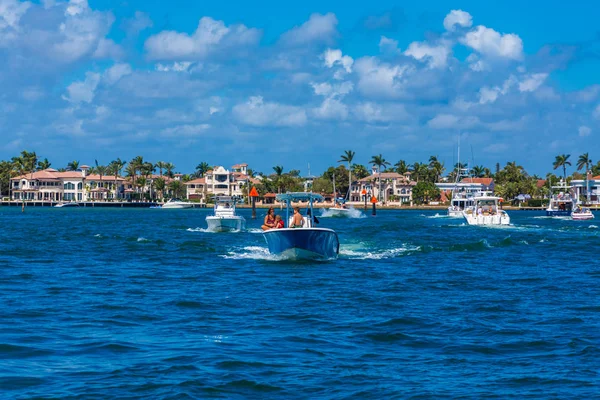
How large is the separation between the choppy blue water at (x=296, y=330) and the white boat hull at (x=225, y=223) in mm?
28081

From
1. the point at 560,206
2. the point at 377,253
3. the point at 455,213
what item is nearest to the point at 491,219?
the point at 455,213

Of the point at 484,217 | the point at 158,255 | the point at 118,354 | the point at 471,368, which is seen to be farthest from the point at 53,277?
the point at 484,217

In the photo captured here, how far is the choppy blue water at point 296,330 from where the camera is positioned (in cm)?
1380

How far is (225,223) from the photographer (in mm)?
64125

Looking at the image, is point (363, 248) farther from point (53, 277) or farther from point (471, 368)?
point (471, 368)

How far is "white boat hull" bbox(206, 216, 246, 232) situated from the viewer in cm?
6380

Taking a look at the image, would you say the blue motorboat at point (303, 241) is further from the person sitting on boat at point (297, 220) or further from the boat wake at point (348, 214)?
the boat wake at point (348, 214)

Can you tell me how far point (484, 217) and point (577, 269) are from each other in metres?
44.7

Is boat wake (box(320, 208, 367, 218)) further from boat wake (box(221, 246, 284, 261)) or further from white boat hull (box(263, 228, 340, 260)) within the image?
white boat hull (box(263, 228, 340, 260))

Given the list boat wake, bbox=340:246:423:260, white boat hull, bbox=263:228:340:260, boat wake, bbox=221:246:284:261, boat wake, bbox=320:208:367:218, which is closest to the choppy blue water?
white boat hull, bbox=263:228:340:260

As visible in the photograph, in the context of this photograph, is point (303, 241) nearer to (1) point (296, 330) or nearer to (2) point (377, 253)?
(2) point (377, 253)

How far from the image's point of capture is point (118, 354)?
51.4 feet

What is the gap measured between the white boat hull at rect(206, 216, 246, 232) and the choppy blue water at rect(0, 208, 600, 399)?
28.1 metres

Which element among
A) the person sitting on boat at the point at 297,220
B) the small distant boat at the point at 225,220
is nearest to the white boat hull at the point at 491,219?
the small distant boat at the point at 225,220
